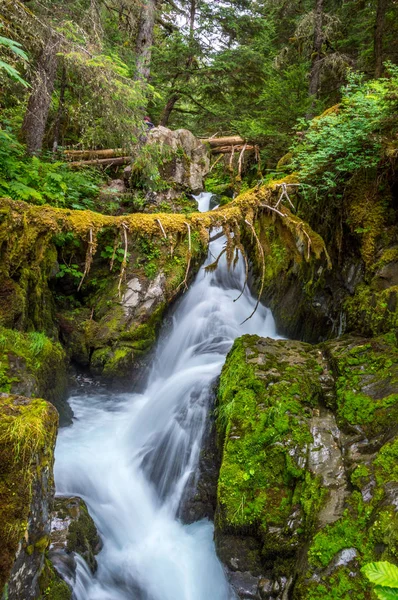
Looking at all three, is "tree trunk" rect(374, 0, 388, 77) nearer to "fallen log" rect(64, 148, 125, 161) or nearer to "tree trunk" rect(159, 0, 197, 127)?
"tree trunk" rect(159, 0, 197, 127)

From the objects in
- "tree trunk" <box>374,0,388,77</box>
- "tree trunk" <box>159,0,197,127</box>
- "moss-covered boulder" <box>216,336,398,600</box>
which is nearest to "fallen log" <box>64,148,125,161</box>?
"tree trunk" <box>159,0,197,127</box>

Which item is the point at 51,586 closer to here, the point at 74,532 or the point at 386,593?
the point at 74,532

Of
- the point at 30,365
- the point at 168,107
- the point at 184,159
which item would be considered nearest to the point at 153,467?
the point at 30,365

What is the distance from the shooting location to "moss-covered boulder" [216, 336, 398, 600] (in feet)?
9.75

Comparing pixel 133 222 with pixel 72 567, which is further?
pixel 133 222

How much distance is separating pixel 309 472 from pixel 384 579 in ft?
9.37

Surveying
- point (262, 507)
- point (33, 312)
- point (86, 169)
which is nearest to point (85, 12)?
point (86, 169)

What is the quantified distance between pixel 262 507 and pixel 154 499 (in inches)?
70.5

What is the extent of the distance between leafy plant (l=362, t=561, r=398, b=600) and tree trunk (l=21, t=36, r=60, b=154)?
23.6 ft

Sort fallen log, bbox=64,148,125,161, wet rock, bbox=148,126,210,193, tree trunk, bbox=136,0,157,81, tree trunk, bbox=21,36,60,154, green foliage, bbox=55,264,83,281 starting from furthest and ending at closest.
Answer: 1. wet rock, bbox=148,126,210,193
2. tree trunk, bbox=136,0,157,81
3. fallen log, bbox=64,148,125,161
4. green foliage, bbox=55,264,83,281
5. tree trunk, bbox=21,36,60,154

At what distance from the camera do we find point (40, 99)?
6812mm

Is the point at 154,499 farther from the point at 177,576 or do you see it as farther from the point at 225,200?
the point at 225,200

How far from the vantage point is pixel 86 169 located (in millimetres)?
8977

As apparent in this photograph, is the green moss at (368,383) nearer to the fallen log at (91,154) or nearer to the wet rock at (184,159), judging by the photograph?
the wet rock at (184,159)
